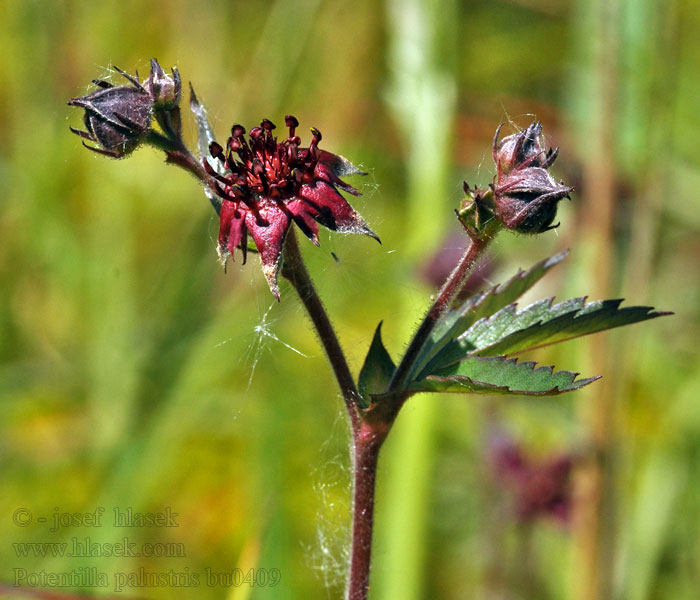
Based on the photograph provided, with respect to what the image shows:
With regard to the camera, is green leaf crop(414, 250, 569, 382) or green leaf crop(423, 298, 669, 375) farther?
green leaf crop(414, 250, 569, 382)

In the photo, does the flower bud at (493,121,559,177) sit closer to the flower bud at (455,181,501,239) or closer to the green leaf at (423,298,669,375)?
the flower bud at (455,181,501,239)

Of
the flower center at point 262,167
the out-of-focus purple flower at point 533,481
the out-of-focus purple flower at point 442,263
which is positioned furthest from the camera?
the out-of-focus purple flower at point 442,263

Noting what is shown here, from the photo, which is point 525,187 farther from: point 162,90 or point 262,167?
point 162,90

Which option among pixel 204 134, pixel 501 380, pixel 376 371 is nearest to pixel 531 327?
pixel 501 380

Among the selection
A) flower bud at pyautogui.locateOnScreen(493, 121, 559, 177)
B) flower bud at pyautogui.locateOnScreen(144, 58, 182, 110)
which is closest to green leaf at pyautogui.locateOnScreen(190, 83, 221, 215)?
flower bud at pyautogui.locateOnScreen(144, 58, 182, 110)

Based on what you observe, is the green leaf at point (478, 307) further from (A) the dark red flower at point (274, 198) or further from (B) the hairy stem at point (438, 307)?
(A) the dark red flower at point (274, 198)

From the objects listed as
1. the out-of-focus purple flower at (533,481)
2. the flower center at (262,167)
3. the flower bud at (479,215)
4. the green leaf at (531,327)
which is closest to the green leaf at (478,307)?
the green leaf at (531,327)
